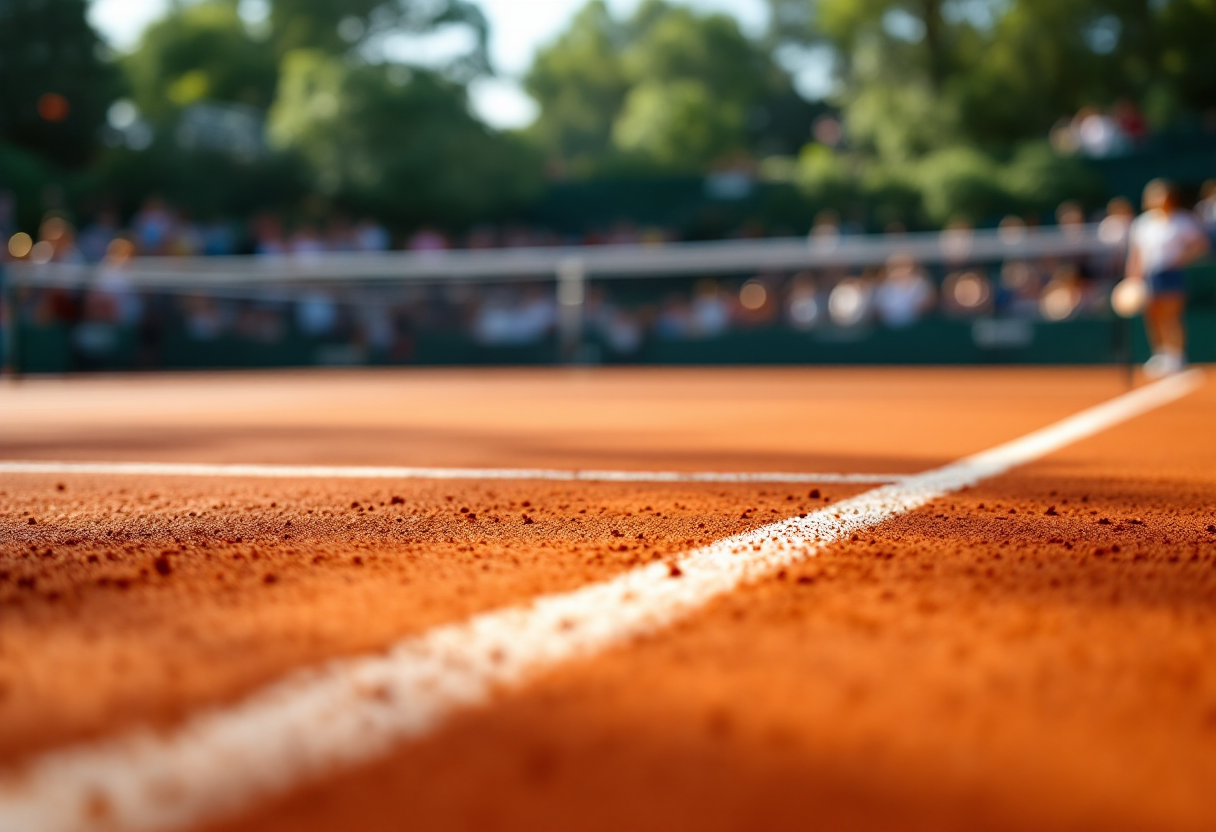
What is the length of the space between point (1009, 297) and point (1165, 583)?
39.2ft

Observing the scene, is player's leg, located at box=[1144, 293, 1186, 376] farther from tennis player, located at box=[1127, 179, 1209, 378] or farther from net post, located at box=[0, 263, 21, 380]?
net post, located at box=[0, 263, 21, 380]

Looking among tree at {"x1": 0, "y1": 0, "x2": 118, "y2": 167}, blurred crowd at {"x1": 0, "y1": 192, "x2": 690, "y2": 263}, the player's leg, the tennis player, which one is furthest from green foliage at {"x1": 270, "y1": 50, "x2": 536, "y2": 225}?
the tennis player

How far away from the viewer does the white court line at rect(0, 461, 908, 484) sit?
9.39 ft

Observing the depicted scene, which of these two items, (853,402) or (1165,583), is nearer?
(1165,583)

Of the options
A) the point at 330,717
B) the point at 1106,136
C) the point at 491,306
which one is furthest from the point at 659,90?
the point at 330,717

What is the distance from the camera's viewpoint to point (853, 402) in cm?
652

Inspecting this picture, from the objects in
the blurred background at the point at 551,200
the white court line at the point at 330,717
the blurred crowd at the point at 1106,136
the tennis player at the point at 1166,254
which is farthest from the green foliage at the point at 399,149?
the white court line at the point at 330,717

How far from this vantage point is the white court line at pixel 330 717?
819 millimetres

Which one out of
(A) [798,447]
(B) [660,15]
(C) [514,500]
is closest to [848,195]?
(A) [798,447]

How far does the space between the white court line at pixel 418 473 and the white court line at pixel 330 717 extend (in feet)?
4.06

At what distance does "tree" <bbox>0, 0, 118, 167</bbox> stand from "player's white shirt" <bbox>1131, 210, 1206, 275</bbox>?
22.7 metres

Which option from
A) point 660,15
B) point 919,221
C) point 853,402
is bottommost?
point 853,402

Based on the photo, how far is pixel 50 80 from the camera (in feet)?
82.1

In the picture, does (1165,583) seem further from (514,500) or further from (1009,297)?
(1009,297)
